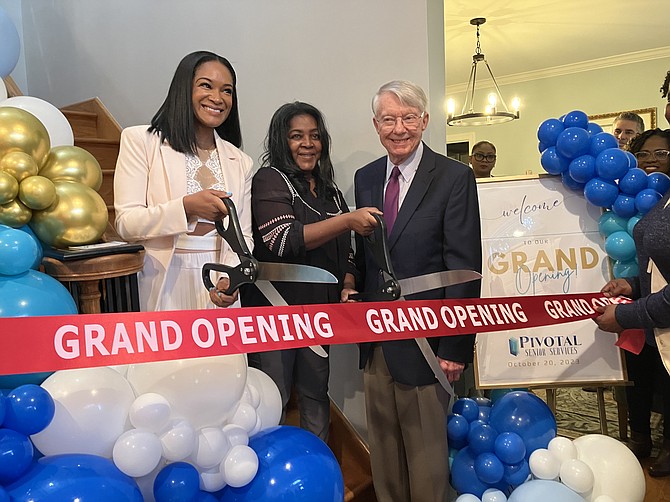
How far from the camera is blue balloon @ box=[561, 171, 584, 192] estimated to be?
216 centimetres

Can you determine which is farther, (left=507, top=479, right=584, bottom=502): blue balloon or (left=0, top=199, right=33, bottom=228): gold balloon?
(left=507, top=479, right=584, bottom=502): blue balloon

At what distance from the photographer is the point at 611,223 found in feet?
6.88

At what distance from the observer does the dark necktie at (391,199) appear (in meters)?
1.75

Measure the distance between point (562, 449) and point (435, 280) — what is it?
0.66m

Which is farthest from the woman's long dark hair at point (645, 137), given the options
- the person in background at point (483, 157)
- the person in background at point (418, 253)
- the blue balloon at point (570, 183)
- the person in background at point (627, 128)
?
the person in background at point (418, 253)

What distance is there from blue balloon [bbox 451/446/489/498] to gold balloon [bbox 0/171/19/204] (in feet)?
4.64

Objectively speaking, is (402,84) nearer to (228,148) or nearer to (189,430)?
(228,148)

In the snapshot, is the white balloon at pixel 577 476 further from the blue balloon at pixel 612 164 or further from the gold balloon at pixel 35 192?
the gold balloon at pixel 35 192

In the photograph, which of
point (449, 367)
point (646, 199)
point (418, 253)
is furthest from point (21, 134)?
point (646, 199)

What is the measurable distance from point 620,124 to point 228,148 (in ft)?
7.80

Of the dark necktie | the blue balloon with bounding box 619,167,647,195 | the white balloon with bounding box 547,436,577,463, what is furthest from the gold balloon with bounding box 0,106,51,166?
the blue balloon with bounding box 619,167,647,195

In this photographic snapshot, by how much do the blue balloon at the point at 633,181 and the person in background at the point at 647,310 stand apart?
0.63 feet

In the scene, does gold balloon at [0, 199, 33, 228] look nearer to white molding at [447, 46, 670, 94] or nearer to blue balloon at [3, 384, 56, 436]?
blue balloon at [3, 384, 56, 436]

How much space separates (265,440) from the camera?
131 centimetres
